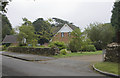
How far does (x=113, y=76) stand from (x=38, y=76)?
13.4 feet

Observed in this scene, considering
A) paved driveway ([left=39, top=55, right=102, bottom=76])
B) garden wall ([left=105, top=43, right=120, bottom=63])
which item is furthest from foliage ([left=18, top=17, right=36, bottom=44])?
garden wall ([left=105, top=43, right=120, bottom=63])

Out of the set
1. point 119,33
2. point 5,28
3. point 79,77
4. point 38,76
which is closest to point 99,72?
point 79,77

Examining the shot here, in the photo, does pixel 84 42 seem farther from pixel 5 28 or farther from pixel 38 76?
pixel 5 28

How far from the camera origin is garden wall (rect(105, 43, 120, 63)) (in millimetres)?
11078

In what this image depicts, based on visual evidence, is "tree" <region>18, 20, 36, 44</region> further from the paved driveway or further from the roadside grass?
the roadside grass

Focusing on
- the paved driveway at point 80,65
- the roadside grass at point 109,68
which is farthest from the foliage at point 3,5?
the roadside grass at point 109,68

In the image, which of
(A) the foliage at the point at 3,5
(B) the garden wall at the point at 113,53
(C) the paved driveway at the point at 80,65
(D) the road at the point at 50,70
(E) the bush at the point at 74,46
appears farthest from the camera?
(E) the bush at the point at 74,46

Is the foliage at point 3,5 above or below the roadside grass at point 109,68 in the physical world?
above

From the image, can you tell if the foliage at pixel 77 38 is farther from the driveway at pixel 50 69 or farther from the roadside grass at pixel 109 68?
the roadside grass at pixel 109 68

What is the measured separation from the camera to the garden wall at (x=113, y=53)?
36.3 ft

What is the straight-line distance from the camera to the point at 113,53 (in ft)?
37.7

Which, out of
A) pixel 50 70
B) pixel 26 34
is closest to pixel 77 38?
pixel 50 70

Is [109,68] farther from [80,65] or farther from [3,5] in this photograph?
[3,5]

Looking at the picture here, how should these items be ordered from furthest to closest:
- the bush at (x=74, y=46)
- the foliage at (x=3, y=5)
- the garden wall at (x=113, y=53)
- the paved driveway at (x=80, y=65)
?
1. the bush at (x=74, y=46)
2. the foliage at (x=3, y=5)
3. the garden wall at (x=113, y=53)
4. the paved driveway at (x=80, y=65)
